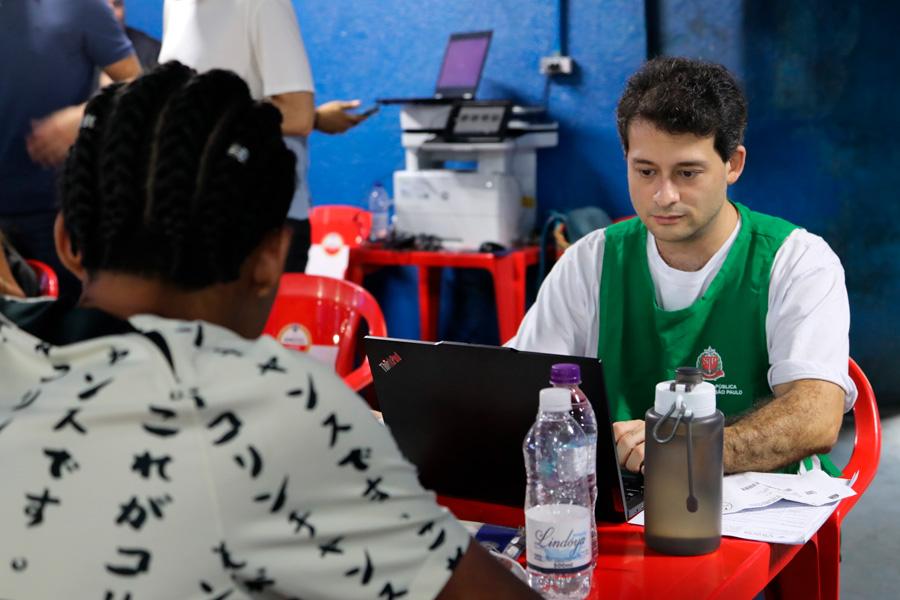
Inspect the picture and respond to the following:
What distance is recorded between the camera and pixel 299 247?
320 cm

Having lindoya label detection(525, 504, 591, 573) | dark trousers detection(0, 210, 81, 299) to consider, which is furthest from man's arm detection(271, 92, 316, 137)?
lindoya label detection(525, 504, 591, 573)

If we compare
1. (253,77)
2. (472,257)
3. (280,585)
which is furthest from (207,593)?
(472,257)

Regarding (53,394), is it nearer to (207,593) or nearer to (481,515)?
(207,593)

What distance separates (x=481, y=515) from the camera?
1386 millimetres

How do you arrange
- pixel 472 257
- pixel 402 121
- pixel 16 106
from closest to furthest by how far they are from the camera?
1. pixel 16 106
2. pixel 472 257
3. pixel 402 121

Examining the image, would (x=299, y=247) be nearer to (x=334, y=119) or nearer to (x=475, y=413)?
(x=334, y=119)

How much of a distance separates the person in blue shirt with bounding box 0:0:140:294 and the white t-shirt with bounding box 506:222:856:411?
150 centimetres

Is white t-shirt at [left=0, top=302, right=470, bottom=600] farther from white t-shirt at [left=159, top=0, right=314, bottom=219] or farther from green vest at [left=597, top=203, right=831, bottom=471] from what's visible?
white t-shirt at [left=159, top=0, right=314, bottom=219]

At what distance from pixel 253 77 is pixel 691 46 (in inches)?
84.2

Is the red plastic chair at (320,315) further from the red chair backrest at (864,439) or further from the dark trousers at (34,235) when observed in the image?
the red chair backrest at (864,439)

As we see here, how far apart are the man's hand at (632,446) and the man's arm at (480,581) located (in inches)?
21.6

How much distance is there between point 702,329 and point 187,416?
1.23 meters

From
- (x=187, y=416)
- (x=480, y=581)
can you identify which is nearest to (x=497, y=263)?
(x=480, y=581)

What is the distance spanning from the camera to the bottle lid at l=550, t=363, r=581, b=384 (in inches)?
46.9
